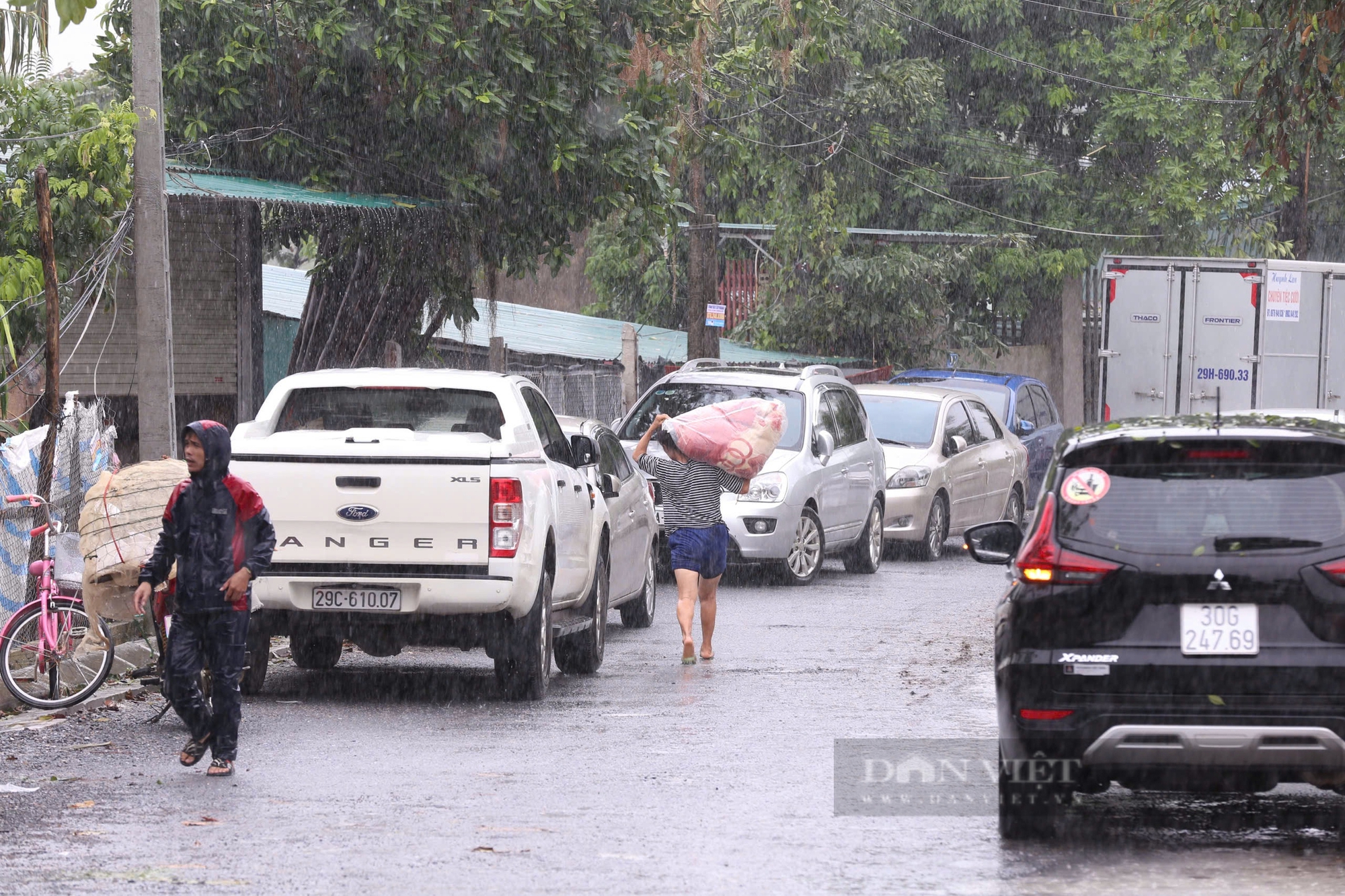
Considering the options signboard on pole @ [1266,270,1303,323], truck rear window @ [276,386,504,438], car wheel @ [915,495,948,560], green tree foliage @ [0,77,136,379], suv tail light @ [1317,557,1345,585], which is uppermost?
green tree foliage @ [0,77,136,379]

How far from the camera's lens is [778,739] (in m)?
9.21

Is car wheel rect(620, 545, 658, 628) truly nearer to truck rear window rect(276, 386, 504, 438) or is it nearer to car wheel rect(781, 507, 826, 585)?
car wheel rect(781, 507, 826, 585)

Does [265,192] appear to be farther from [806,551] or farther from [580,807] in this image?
[580,807]

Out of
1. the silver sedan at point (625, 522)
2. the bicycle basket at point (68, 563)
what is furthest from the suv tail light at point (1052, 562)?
the bicycle basket at point (68, 563)

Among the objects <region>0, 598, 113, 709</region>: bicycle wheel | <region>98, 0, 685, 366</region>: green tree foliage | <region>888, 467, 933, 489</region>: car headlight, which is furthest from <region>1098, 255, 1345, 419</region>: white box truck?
<region>0, 598, 113, 709</region>: bicycle wheel

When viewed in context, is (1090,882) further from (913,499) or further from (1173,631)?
(913,499)

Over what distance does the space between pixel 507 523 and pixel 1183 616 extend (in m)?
4.44

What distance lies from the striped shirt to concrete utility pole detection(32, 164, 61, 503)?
150 inches

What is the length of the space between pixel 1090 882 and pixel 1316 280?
17.9 metres

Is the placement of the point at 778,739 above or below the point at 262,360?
below

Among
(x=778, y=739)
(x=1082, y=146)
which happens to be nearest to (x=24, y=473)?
(x=778, y=739)

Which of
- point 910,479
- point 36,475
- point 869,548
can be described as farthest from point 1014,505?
point 36,475

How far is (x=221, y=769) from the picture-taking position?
27.3 feet

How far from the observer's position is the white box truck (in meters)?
22.3
